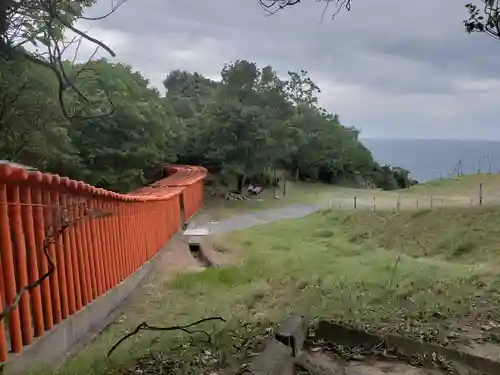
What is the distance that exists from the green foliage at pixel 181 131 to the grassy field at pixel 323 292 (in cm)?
332

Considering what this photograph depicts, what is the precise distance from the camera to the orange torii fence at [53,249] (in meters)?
3.13

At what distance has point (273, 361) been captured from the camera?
3.00 m

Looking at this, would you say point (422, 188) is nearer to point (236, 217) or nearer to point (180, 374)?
point (236, 217)

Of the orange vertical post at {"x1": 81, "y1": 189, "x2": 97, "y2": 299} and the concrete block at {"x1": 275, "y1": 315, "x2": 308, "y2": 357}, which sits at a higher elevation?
the orange vertical post at {"x1": 81, "y1": 189, "x2": 97, "y2": 299}

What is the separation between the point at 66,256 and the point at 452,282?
4.15 m

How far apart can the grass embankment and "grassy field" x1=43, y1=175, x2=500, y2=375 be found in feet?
0.04

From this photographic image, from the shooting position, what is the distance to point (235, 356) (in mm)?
3172

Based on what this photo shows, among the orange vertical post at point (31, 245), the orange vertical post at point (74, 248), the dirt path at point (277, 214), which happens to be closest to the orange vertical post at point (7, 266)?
the orange vertical post at point (31, 245)

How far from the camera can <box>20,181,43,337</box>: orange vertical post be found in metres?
3.38

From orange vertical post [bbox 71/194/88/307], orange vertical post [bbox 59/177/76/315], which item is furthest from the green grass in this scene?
orange vertical post [bbox 59/177/76/315]

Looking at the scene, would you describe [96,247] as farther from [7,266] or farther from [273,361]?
[273,361]

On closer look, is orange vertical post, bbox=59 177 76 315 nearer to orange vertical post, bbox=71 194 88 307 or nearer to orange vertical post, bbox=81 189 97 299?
orange vertical post, bbox=71 194 88 307

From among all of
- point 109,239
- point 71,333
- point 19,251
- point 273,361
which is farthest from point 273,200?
point 273,361

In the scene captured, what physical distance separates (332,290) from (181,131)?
726 inches
